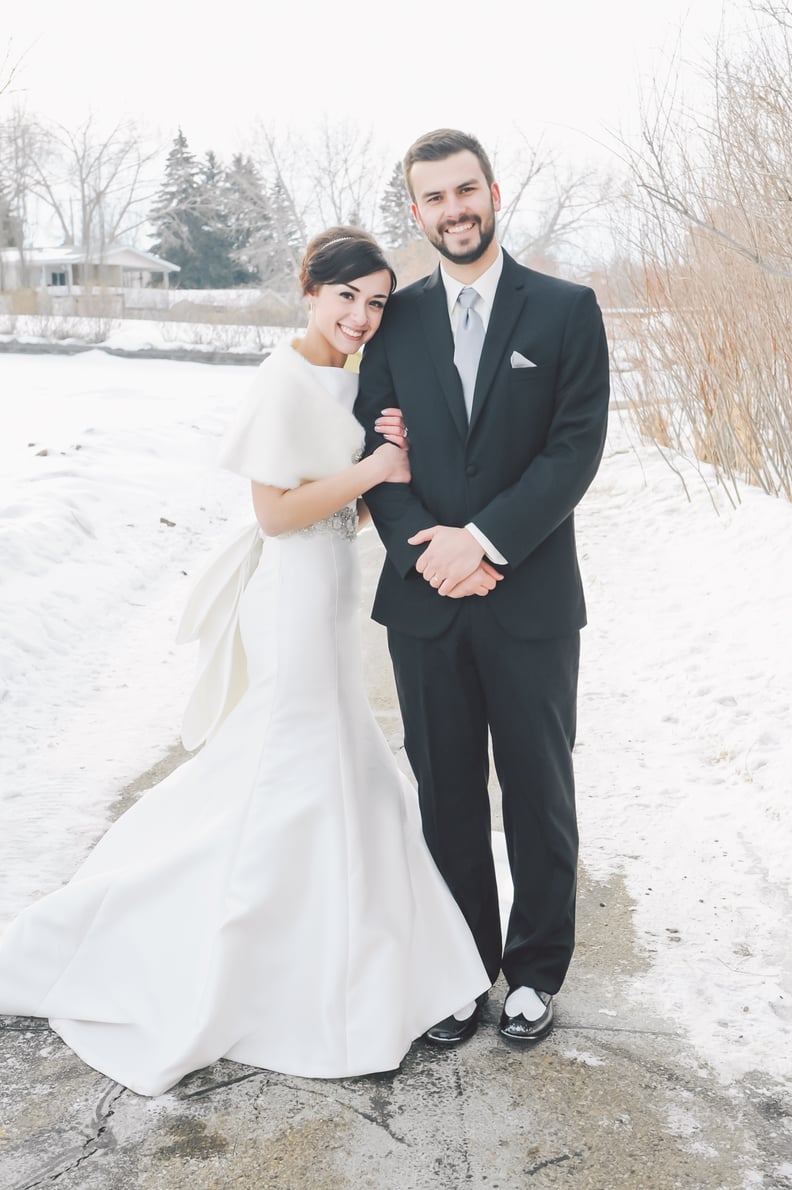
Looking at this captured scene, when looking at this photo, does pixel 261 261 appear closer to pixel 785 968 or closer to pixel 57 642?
pixel 57 642

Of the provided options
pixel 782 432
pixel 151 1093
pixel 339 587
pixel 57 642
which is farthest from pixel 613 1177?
pixel 782 432

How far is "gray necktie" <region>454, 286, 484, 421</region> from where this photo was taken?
272 cm

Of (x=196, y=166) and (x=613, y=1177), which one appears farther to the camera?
(x=196, y=166)

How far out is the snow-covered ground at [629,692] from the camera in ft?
11.2

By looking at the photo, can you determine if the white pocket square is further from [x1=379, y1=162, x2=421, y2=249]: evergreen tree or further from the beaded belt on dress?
[x1=379, y1=162, x2=421, y2=249]: evergreen tree

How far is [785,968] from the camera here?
317 centimetres

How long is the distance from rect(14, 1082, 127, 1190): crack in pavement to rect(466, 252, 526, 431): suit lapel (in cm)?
175

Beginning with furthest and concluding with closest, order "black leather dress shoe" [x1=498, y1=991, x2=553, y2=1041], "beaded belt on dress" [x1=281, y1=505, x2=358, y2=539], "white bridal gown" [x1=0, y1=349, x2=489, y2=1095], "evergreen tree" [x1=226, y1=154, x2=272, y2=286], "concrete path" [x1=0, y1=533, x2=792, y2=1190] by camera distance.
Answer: "evergreen tree" [x1=226, y1=154, x2=272, y2=286]
"beaded belt on dress" [x1=281, y1=505, x2=358, y2=539]
"black leather dress shoe" [x1=498, y1=991, x2=553, y2=1041]
"white bridal gown" [x1=0, y1=349, x2=489, y2=1095]
"concrete path" [x1=0, y1=533, x2=792, y2=1190]

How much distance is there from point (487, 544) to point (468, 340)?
0.51 m

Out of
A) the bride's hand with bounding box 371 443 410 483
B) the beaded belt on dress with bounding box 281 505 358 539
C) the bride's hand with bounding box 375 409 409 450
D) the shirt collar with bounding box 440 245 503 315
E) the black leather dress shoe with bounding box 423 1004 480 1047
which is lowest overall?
the black leather dress shoe with bounding box 423 1004 480 1047

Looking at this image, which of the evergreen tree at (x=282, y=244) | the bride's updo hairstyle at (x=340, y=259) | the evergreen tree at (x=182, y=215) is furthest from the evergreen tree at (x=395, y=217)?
the bride's updo hairstyle at (x=340, y=259)

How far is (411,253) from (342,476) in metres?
39.2

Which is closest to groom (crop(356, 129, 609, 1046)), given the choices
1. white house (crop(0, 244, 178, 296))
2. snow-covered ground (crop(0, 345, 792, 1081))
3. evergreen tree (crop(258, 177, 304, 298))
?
snow-covered ground (crop(0, 345, 792, 1081))

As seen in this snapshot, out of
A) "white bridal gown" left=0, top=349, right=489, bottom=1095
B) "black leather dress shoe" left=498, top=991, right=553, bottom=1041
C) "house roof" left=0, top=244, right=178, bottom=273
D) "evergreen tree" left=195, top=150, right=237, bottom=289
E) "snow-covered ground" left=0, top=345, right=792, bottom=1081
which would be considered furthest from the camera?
"evergreen tree" left=195, top=150, right=237, bottom=289
